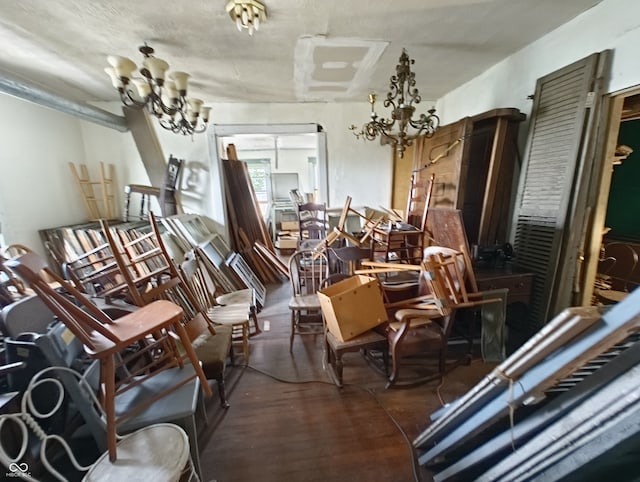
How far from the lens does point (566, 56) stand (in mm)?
1926

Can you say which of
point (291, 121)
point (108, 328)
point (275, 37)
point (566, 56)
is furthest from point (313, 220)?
point (566, 56)

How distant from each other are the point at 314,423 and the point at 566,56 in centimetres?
327

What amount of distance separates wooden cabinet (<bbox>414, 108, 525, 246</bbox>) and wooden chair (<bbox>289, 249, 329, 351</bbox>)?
1.56 metres

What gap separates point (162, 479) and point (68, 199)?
367cm

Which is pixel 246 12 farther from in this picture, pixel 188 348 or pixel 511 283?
pixel 511 283

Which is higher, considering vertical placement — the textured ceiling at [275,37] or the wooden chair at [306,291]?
the textured ceiling at [275,37]

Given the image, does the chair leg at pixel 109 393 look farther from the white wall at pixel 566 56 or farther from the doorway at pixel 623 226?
the doorway at pixel 623 226

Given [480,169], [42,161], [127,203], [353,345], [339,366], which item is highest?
[42,161]

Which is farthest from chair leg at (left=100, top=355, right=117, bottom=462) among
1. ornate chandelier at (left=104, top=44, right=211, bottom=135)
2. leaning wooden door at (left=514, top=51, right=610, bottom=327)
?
leaning wooden door at (left=514, top=51, right=610, bottom=327)

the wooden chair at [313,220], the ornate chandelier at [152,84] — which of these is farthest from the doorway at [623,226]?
the ornate chandelier at [152,84]

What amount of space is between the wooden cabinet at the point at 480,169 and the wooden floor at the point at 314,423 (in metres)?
1.37

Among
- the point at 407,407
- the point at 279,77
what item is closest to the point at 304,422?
the point at 407,407

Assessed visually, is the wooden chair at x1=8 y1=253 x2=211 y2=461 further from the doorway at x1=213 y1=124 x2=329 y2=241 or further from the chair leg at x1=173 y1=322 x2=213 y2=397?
the doorway at x1=213 y1=124 x2=329 y2=241

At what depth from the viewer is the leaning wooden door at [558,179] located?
1.74m
